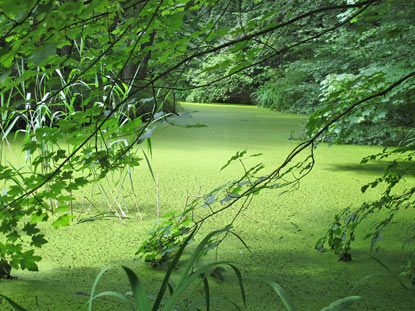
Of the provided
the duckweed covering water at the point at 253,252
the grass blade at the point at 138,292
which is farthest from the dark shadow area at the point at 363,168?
the grass blade at the point at 138,292

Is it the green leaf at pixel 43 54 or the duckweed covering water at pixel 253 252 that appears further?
the duckweed covering water at pixel 253 252

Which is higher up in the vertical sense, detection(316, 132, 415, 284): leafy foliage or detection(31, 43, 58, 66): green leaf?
detection(31, 43, 58, 66): green leaf

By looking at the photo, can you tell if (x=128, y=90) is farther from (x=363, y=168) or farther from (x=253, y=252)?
(x=363, y=168)

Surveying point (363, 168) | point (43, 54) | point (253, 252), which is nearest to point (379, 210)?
point (253, 252)

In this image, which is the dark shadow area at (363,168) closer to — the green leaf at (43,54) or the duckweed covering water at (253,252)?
the duckweed covering water at (253,252)

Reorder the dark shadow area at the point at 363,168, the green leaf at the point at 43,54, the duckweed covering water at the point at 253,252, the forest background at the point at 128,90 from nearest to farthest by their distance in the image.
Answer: the green leaf at the point at 43,54 < the forest background at the point at 128,90 < the duckweed covering water at the point at 253,252 < the dark shadow area at the point at 363,168

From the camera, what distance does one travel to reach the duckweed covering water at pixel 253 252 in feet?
4.08

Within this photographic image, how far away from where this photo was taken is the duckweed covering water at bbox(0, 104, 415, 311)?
1.24m

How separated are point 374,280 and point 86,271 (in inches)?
35.3

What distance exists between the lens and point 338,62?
4.50 meters

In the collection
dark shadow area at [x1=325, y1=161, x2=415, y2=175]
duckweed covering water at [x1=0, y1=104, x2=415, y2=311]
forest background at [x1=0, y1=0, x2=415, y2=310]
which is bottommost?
duckweed covering water at [x1=0, y1=104, x2=415, y2=311]

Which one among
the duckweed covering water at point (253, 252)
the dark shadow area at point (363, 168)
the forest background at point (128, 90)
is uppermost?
the forest background at point (128, 90)

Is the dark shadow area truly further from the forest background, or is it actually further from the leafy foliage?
the leafy foliage

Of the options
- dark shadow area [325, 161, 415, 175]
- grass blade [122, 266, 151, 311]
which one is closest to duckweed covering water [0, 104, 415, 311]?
dark shadow area [325, 161, 415, 175]
